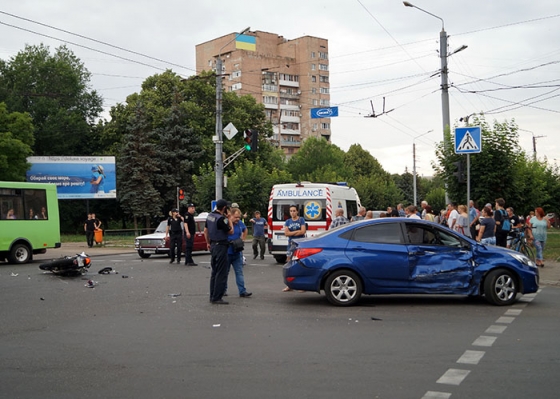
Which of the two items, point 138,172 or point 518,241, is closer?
point 518,241

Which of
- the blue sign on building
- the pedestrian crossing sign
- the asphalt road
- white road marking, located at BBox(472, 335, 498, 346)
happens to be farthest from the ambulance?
white road marking, located at BBox(472, 335, 498, 346)

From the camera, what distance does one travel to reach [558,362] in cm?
720

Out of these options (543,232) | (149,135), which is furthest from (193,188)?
(543,232)

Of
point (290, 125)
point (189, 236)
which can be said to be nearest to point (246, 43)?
point (290, 125)

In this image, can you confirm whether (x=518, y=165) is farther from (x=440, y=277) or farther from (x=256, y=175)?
(x=256, y=175)

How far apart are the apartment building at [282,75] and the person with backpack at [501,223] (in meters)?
80.5

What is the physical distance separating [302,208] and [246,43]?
79102 millimetres

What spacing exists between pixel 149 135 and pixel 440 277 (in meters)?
47.7

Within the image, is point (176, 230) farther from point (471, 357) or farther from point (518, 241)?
point (471, 357)

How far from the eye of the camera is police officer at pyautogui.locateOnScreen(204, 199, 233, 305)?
12273 mm

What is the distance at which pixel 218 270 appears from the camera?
1226 centimetres

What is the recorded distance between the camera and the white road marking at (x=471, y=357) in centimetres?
733

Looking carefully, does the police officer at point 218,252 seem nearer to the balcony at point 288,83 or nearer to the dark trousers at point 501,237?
the dark trousers at point 501,237

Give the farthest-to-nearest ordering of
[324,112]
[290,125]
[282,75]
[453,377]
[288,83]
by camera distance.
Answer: [290,125]
[288,83]
[282,75]
[324,112]
[453,377]
